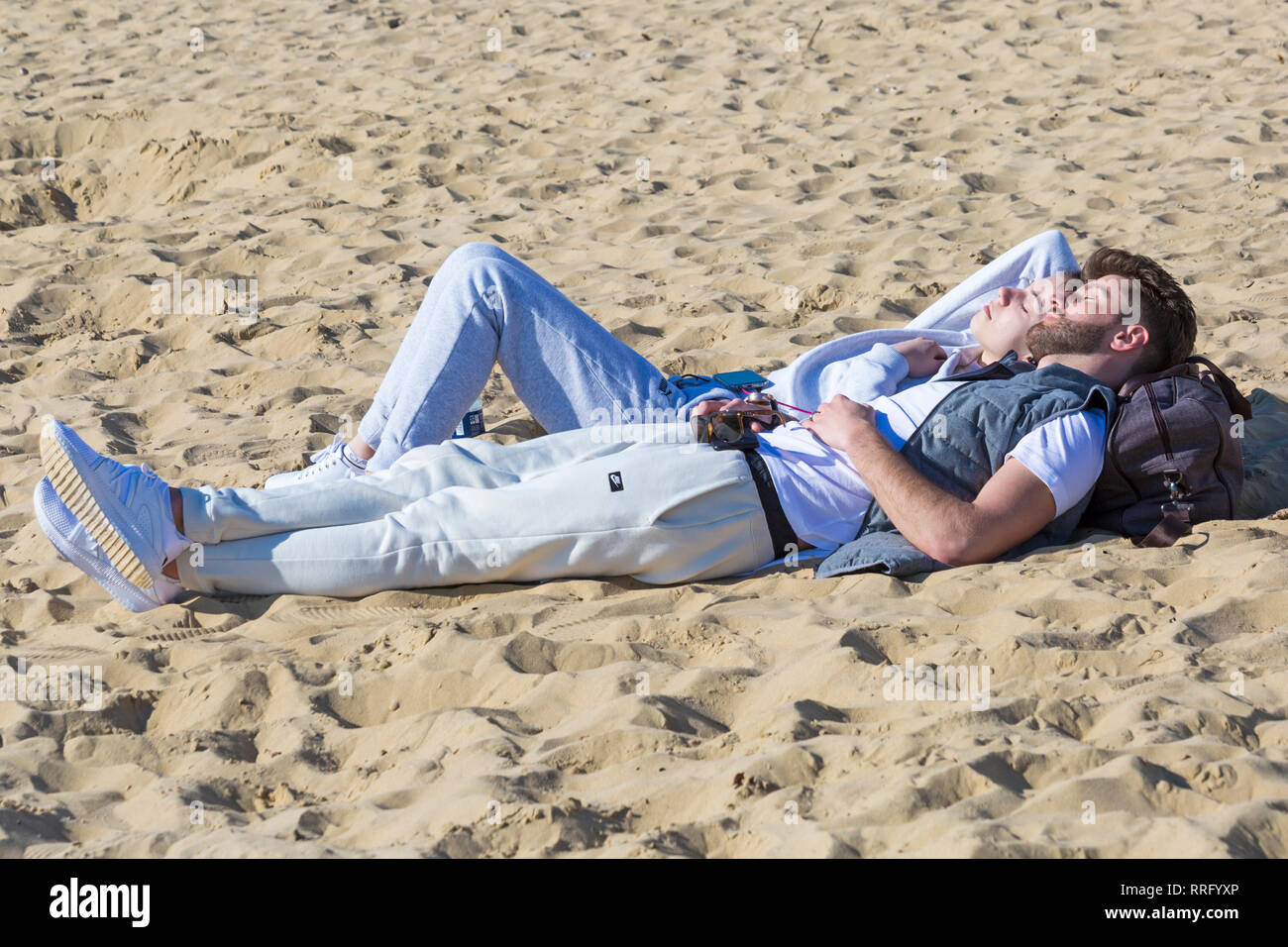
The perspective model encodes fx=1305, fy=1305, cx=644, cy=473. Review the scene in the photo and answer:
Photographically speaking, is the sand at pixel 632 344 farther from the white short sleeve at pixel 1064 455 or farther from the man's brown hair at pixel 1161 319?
the man's brown hair at pixel 1161 319

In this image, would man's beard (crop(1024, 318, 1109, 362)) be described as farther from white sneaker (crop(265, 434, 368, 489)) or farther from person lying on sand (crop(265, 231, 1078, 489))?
white sneaker (crop(265, 434, 368, 489))

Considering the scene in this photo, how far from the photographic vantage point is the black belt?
10.8 ft

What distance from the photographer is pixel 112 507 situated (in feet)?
9.86

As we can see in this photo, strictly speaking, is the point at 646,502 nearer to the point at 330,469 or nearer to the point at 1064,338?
the point at 330,469

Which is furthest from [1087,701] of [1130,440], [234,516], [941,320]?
[234,516]

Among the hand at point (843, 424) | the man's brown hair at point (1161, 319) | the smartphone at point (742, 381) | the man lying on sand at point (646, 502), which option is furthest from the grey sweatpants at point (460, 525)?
the man's brown hair at point (1161, 319)

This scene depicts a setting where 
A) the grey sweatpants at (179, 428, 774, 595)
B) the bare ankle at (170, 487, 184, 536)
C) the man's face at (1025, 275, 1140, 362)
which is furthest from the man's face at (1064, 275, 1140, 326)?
the bare ankle at (170, 487, 184, 536)

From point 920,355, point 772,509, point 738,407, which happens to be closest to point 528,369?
point 738,407

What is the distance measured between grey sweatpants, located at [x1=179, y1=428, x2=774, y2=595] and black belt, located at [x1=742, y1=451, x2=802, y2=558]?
0.03 meters

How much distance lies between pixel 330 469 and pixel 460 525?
2.32ft

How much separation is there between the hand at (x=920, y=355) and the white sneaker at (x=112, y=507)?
2094 millimetres

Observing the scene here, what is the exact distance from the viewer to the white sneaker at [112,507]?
2971mm

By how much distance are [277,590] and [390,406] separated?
2.11ft
